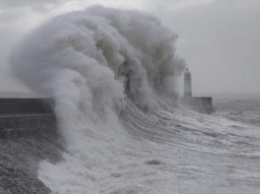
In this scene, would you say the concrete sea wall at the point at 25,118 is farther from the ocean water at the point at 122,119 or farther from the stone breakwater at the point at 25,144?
the ocean water at the point at 122,119

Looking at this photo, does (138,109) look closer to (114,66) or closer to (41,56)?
(114,66)

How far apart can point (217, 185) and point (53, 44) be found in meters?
7.34

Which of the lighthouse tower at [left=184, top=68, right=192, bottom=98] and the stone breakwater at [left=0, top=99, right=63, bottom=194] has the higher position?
the lighthouse tower at [left=184, top=68, right=192, bottom=98]

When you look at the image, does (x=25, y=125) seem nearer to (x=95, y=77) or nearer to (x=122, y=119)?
(x=95, y=77)

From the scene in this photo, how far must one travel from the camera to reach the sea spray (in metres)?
8.27

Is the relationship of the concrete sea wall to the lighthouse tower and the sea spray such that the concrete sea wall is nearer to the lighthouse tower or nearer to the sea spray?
the sea spray

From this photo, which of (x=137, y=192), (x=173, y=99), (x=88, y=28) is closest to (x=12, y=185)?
(x=137, y=192)

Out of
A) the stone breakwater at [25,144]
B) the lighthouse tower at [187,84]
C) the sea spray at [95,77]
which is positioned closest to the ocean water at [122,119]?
the sea spray at [95,77]

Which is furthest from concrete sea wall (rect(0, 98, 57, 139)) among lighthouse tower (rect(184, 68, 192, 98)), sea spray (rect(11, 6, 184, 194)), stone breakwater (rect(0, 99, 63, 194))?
lighthouse tower (rect(184, 68, 192, 98))

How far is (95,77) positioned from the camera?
12.4 meters

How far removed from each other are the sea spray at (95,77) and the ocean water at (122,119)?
0.03 meters

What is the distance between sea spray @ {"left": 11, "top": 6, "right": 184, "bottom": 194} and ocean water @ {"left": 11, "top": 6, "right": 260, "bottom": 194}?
0.09ft

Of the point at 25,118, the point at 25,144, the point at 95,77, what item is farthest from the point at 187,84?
the point at 25,144

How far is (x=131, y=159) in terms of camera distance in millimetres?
8984
